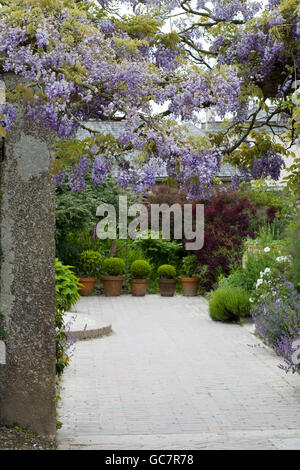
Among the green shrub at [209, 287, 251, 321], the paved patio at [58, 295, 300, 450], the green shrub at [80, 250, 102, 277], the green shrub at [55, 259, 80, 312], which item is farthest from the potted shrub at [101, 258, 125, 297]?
the green shrub at [55, 259, 80, 312]

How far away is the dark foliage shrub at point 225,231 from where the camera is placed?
14.3 meters

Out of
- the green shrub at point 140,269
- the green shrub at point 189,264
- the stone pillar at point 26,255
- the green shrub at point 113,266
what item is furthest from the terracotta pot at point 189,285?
the stone pillar at point 26,255

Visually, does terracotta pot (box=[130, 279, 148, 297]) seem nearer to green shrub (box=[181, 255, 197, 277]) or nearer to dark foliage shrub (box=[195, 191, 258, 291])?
green shrub (box=[181, 255, 197, 277])

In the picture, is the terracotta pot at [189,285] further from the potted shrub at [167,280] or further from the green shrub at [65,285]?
the green shrub at [65,285]

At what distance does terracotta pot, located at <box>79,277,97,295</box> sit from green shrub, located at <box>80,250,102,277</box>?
0.32 metres

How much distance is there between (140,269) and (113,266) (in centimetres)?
62

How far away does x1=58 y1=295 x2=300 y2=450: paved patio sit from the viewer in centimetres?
571

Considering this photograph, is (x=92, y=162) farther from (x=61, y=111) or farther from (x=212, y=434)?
(x=212, y=434)

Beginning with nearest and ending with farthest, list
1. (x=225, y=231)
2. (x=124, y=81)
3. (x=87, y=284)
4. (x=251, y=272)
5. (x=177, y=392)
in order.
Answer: (x=124, y=81) < (x=177, y=392) < (x=251, y=272) < (x=225, y=231) < (x=87, y=284)

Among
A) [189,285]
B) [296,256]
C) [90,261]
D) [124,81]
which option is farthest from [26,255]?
[189,285]

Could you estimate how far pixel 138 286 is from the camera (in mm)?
15500

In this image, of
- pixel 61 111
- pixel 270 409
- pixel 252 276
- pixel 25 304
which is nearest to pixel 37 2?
pixel 61 111

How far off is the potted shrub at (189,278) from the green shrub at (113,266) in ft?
4.61

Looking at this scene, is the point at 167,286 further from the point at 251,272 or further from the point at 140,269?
the point at 251,272
